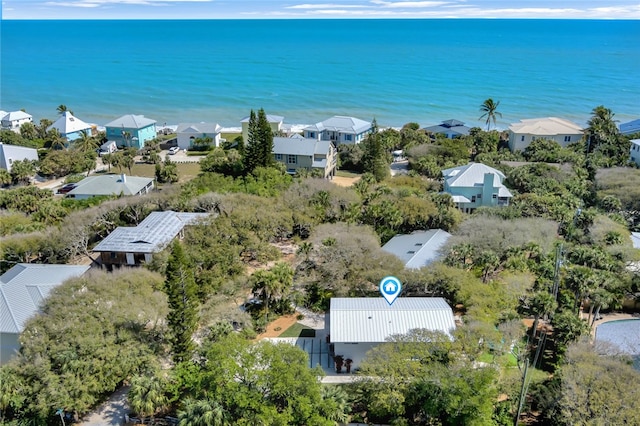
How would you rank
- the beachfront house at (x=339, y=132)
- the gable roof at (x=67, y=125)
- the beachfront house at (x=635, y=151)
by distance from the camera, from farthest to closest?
the gable roof at (x=67, y=125), the beachfront house at (x=339, y=132), the beachfront house at (x=635, y=151)

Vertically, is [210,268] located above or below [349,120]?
below

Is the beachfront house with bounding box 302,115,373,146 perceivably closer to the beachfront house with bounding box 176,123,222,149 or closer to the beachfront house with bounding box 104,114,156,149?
the beachfront house with bounding box 176,123,222,149

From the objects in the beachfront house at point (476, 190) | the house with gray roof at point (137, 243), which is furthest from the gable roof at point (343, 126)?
the house with gray roof at point (137, 243)

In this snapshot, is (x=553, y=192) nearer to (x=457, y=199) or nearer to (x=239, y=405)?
(x=457, y=199)

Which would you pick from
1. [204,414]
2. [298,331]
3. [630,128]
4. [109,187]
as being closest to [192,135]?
[109,187]

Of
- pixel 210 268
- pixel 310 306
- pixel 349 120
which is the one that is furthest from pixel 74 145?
pixel 310 306

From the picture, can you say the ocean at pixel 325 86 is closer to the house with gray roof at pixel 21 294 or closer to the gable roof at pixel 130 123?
the gable roof at pixel 130 123
